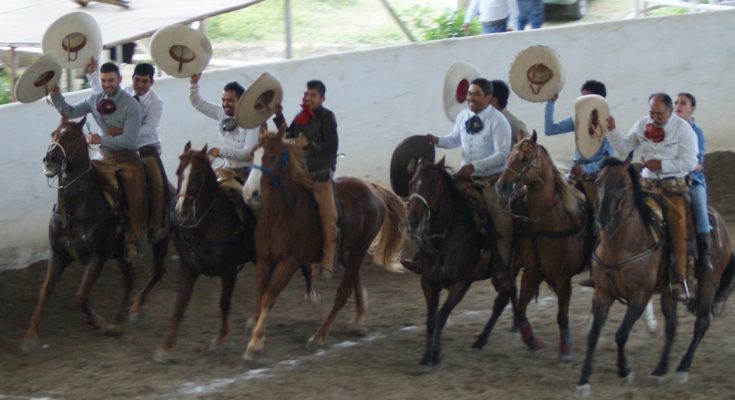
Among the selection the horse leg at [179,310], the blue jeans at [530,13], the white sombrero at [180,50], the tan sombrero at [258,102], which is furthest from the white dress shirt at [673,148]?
the blue jeans at [530,13]

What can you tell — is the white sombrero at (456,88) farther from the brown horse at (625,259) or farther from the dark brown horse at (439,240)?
the brown horse at (625,259)

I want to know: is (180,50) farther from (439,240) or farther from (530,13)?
(530,13)

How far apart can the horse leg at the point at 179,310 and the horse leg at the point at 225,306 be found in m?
0.24

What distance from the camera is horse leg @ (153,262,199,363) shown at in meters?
10.1

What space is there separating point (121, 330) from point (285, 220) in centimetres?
179

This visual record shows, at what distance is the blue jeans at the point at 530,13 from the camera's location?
15953 millimetres

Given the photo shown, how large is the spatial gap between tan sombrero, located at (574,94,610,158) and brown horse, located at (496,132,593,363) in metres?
0.30

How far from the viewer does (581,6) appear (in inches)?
757

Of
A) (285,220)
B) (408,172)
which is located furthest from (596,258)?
(285,220)

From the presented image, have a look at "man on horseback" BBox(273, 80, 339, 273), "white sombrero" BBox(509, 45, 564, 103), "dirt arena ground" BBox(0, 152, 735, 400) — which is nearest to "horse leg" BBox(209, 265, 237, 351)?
"dirt arena ground" BBox(0, 152, 735, 400)

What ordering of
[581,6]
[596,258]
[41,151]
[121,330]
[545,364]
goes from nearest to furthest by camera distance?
[596,258] → [545,364] → [121,330] → [41,151] → [581,6]

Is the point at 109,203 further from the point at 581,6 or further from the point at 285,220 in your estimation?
the point at 581,6

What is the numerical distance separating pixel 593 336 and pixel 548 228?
1003 millimetres

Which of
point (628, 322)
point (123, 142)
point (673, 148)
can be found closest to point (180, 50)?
point (123, 142)
